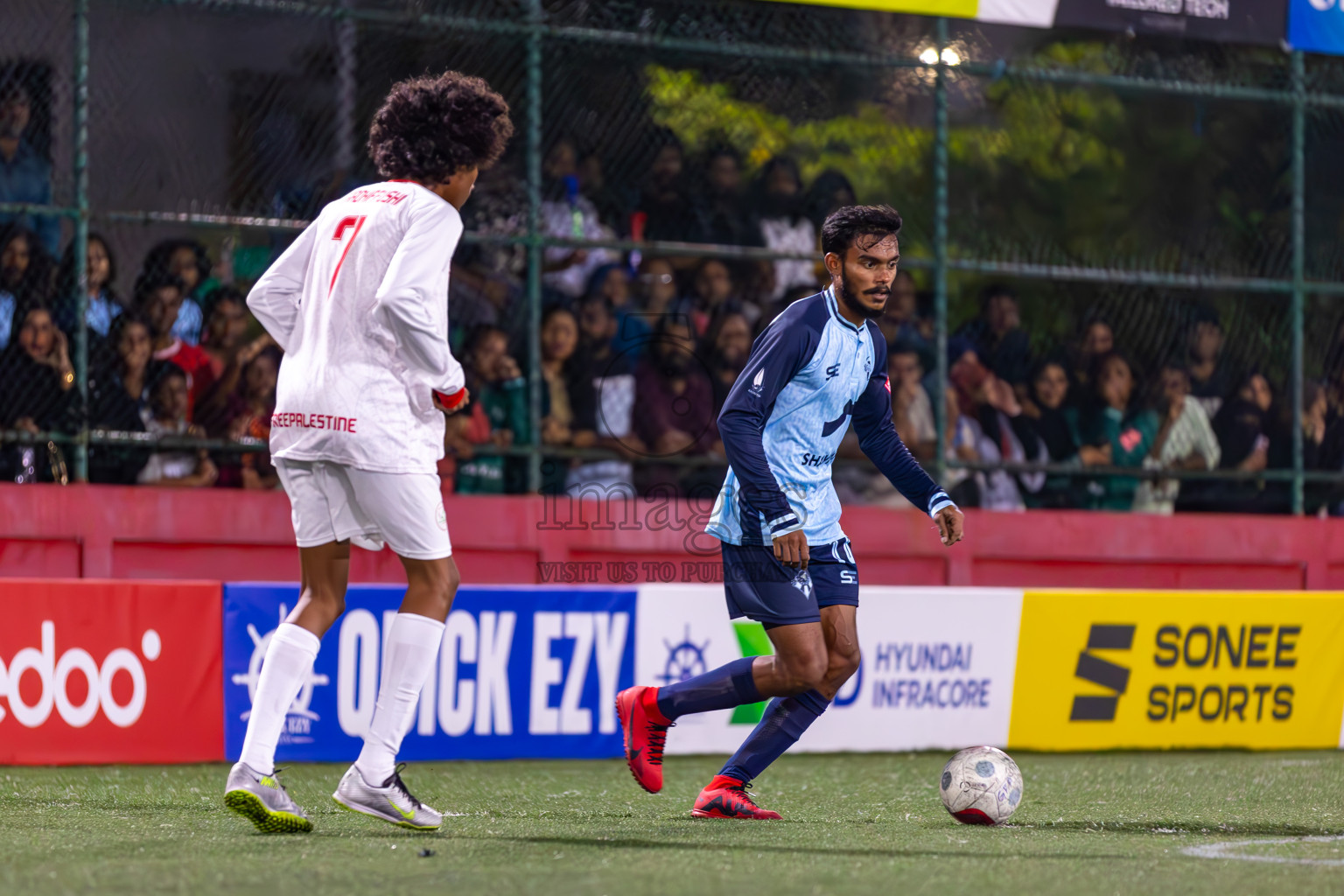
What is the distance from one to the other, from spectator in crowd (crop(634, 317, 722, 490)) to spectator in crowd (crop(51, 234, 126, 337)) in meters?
2.86

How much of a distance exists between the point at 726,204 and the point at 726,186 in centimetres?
10

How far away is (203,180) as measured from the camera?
8.78 metres

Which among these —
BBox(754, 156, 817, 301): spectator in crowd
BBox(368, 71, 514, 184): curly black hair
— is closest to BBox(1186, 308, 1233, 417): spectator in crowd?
BBox(754, 156, 817, 301): spectator in crowd

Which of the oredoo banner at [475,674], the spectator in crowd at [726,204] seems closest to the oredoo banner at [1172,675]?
the oredoo banner at [475,674]

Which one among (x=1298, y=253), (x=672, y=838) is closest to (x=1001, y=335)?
(x=1298, y=253)

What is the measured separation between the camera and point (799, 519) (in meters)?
5.29

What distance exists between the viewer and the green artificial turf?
3.87 meters

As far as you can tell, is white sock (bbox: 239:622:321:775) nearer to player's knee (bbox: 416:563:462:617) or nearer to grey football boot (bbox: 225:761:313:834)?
grey football boot (bbox: 225:761:313:834)

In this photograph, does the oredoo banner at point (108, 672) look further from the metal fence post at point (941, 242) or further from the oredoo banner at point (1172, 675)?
the metal fence post at point (941, 242)

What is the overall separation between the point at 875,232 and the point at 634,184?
14.3 feet

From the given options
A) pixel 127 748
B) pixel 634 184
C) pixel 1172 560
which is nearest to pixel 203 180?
pixel 634 184

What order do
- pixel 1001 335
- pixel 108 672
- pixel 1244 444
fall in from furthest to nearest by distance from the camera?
1. pixel 1244 444
2. pixel 1001 335
3. pixel 108 672

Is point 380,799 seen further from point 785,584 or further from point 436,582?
point 785,584

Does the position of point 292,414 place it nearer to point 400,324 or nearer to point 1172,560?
point 400,324
